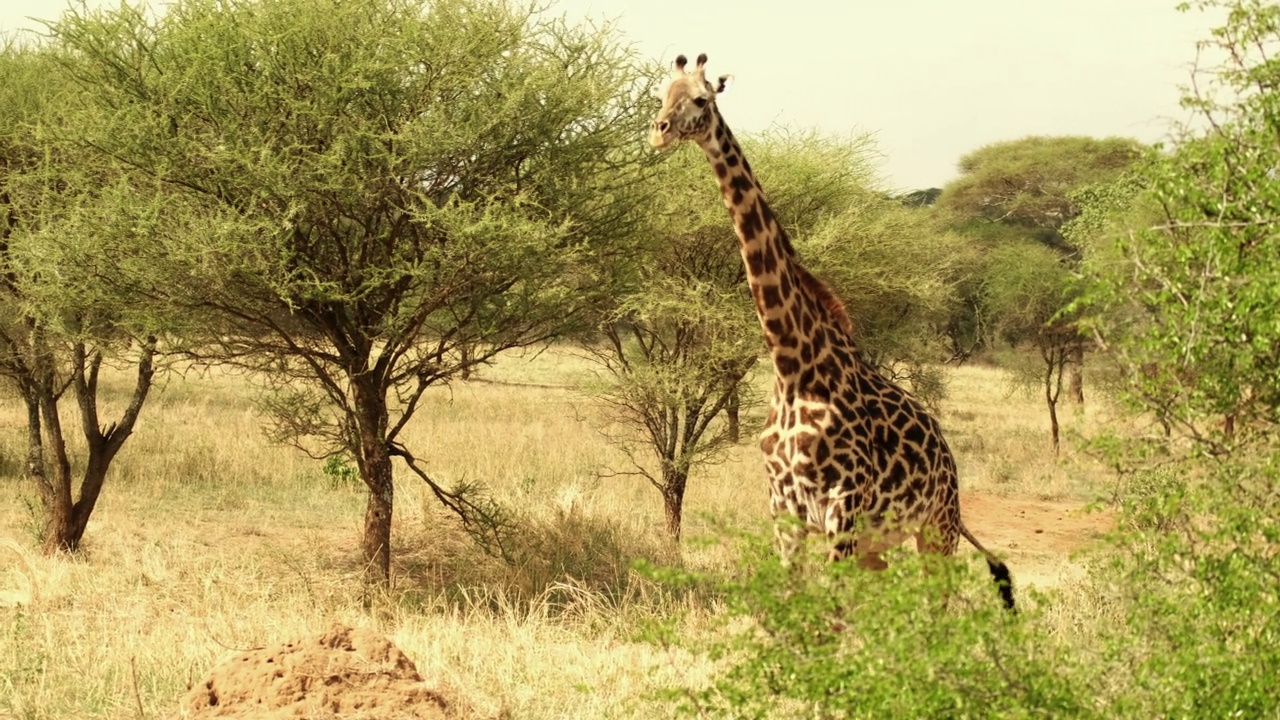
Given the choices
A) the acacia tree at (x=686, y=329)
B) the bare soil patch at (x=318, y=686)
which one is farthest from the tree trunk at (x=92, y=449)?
the bare soil patch at (x=318, y=686)

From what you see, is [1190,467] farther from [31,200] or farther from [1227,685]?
[31,200]

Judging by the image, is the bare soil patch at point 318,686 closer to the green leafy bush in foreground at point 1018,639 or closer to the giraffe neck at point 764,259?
the green leafy bush in foreground at point 1018,639

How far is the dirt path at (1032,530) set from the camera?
1263cm

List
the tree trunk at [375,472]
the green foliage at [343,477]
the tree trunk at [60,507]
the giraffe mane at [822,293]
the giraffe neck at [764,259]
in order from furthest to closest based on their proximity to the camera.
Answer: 1. the green foliage at [343,477]
2. the tree trunk at [60,507]
3. the tree trunk at [375,472]
4. the giraffe mane at [822,293]
5. the giraffe neck at [764,259]

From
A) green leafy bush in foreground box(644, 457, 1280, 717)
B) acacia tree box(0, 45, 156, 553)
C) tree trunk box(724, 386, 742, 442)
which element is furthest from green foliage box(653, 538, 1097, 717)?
tree trunk box(724, 386, 742, 442)

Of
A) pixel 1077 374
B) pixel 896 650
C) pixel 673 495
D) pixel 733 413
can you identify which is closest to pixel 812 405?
pixel 896 650

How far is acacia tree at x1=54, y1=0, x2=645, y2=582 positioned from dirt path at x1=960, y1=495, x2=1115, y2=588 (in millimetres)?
5262

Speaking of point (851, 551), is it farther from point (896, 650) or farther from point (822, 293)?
point (896, 650)

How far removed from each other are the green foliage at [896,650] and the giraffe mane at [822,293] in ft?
9.58

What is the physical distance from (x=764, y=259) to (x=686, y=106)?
3.01ft

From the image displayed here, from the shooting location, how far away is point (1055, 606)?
8.41 m

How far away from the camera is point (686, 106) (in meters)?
6.64

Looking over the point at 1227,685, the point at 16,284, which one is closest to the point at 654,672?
the point at 1227,685

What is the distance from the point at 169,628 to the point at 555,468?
26.4 ft
